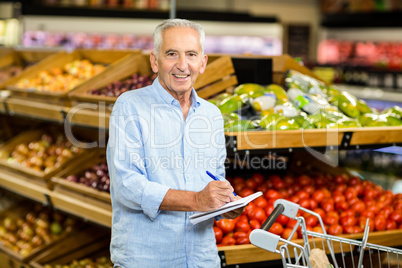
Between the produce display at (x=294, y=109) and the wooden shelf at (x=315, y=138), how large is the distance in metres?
0.10

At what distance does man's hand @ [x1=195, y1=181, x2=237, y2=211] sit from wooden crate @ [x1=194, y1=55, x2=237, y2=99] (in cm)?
142

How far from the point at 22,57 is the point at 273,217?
456cm

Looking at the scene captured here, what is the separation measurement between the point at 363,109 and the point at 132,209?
2029mm

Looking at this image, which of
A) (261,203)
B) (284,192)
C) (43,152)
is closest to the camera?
(261,203)

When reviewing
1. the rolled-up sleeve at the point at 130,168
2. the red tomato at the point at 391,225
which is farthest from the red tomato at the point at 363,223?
the rolled-up sleeve at the point at 130,168

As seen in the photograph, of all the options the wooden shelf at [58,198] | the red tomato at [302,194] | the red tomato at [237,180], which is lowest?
the wooden shelf at [58,198]

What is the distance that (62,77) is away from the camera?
4.82m

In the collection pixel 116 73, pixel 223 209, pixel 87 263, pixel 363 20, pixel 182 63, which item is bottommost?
pixel 87 263

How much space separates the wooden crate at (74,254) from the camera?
13.5 feet

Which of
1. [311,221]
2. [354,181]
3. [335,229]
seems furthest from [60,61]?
[335,229]

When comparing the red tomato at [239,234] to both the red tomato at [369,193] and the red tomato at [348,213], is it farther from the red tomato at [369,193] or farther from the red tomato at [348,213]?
the red tomato at [369,193]

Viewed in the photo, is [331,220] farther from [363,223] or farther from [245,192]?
[245,192]

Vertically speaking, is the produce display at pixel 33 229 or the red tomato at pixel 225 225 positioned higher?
the red tomato at pixel 225 225

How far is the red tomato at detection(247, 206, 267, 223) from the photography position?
9.88 ft
